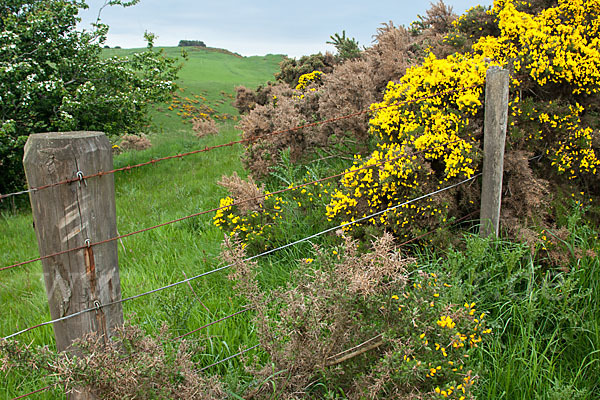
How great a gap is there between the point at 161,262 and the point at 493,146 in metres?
3.40

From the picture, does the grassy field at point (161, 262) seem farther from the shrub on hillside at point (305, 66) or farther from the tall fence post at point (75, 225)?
the shrub on hillside at point (305, 66)

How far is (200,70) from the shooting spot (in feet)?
136

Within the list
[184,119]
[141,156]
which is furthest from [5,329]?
[184,119]

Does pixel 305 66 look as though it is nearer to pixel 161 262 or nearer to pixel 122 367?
pixel 161 262

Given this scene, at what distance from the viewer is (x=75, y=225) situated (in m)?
2.07

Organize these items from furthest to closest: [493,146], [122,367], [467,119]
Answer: [467,119], [493,146], [122,367]

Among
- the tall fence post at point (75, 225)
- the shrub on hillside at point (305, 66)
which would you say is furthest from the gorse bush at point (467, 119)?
the shrub on hillside at point (305, 66)

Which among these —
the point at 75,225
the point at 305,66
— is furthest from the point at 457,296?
the point at 305,66

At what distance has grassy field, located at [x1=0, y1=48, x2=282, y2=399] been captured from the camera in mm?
3113

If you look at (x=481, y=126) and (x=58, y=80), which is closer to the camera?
(x=481, y=126)

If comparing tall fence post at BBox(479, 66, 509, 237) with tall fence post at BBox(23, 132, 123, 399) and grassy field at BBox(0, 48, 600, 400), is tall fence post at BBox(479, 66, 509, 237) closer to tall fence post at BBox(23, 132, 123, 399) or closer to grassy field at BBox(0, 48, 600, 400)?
grassy field at BBox(0, 48, 600, 400)

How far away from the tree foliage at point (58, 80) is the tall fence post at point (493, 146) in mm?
8080

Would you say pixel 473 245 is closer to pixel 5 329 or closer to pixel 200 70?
pixel 5 329

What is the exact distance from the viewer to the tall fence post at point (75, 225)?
79.3 inches
